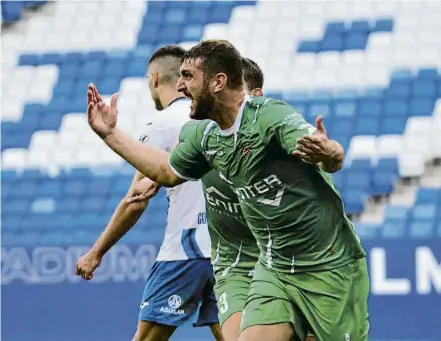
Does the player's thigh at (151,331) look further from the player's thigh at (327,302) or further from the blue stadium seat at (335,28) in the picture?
the blue stadium seat at (335,28)

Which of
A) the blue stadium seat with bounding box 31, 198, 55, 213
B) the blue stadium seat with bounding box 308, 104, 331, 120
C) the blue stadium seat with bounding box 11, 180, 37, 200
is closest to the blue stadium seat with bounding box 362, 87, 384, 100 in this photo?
the blue stadium seat with bounding box 308, 104, 331, 120

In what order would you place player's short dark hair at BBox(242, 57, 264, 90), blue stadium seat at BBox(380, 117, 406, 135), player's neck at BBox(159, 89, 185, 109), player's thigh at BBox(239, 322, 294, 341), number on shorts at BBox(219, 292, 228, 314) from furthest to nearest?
blue stadium seat at BBox(380, 117, 406, 135)
player's neck at BBox(159, 89, 185, 109)
player's short dark hair at BBox(242, 57, 264, 90)
number on shorts at BBox(219, 292, 228, 314)
player's thigh at BBox(239, 322, 294, 341)

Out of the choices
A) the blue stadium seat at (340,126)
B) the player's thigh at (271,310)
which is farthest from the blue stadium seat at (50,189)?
the player's thigh at (271,310)

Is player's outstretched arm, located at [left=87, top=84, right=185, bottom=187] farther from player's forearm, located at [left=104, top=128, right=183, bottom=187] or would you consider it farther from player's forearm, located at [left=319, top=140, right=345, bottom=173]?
player's forearm, located at [left=319, top=140, right=345, bottom=173]

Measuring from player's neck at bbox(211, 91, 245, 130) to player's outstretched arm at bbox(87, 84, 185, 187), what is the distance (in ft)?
1.27

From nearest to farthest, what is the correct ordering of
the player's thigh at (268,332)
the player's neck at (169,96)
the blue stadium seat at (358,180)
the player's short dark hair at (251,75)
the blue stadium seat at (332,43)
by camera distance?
1. the player's thigh at (268,332)
2. the player's short dark hair at (251,75)
3. the player's neck at (169,96)
4. the blue stadium seat at (358,180)
5. the blue stadium seat at (332,43)

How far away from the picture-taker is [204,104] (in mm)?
4684

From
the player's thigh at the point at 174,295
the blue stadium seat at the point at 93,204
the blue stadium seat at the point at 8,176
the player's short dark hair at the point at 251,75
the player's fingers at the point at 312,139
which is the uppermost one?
the player's short dark hair at the point at 251,75

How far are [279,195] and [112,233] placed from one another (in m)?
1.56

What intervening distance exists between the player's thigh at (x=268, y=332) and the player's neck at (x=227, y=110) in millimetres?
929

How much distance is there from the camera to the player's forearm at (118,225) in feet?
19.1

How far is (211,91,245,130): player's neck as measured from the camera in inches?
184

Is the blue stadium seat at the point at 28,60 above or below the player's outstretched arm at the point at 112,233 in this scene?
above

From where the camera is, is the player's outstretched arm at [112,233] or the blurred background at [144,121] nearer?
the player's outstretched arm at [112,233]
